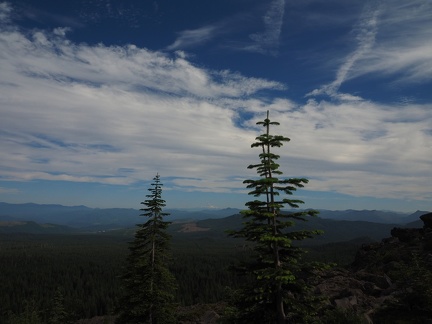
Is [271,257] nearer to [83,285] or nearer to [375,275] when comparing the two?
[375,275]

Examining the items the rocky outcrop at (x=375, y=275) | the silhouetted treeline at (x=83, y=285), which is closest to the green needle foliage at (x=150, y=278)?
the rocky outcrop at (x=375, y=275)

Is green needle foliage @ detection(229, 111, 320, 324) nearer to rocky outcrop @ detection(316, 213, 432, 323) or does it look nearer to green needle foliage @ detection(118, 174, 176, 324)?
rocky outcrop @ detection(316, 213, 432, 323)

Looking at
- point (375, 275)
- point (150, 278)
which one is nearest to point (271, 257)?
point (150, 278)

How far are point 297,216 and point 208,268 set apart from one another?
6985 inches

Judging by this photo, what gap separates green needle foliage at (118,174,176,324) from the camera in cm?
2995

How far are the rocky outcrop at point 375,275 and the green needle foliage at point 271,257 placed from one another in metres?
2.06

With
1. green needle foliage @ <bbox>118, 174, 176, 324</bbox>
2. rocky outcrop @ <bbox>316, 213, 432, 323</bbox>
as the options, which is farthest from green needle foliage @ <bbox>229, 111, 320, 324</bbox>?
green needle foliage @ <bbox>118, 174, 176, 324</bbox>

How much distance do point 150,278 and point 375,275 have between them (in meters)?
26.1

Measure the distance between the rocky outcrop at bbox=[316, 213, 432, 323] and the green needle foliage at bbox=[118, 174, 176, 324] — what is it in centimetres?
1562

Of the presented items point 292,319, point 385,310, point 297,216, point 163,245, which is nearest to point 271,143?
point 297,216

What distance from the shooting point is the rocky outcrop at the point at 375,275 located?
27.3 meters

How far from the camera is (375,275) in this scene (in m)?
35.9

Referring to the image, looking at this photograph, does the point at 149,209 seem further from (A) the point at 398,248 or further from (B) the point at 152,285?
(A) the point at 398,248

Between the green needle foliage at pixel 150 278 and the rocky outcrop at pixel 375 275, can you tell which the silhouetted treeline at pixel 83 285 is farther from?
the green needle foliage at pixel 150 278
